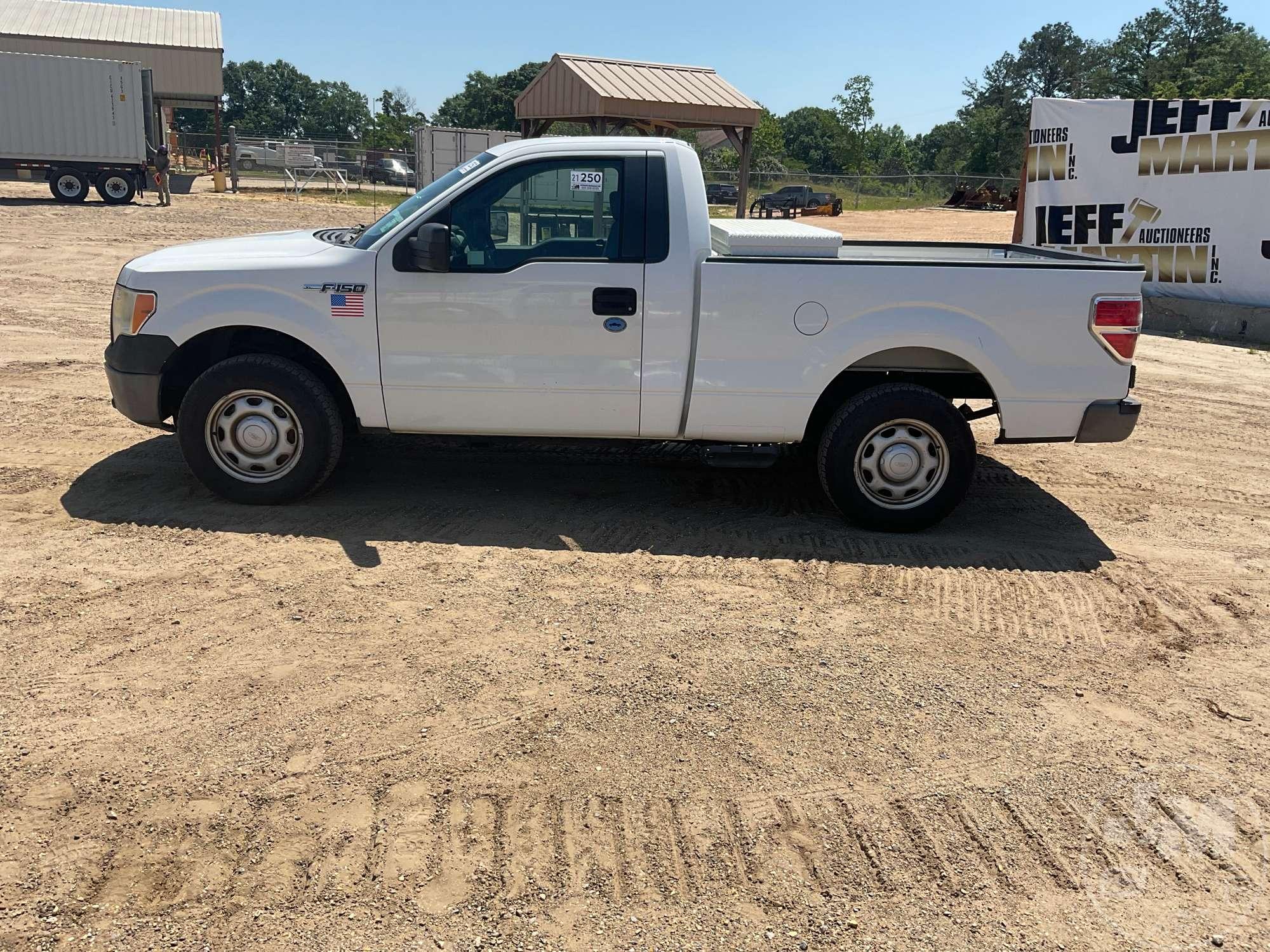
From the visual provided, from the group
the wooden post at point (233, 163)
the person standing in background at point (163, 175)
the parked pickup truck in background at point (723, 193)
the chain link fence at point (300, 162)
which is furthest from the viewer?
the chain link fence at point (300, 162)

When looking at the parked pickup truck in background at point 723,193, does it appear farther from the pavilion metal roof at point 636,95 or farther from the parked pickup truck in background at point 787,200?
the pavilion metal roof at point 636,95

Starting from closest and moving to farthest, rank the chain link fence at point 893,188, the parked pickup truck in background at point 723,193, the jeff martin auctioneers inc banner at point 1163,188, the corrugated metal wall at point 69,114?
the jeff martin auctioneers inc banner at point 1163,188
the corrugated metal wall at point 69,114
the parked pickup truck in background at point 723,193
the chain link fence at point 893,188

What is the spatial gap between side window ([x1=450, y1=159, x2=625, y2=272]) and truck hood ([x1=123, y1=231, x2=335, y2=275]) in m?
0.88

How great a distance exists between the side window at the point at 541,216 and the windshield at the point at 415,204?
0.63 feet

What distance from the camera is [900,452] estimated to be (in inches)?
235

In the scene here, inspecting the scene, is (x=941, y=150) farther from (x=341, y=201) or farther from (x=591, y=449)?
(x=591, y=449)

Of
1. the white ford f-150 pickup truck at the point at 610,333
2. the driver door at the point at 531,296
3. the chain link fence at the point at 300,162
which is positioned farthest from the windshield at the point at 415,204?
the chain link fence at the point at 300,162

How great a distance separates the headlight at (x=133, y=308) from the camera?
5.82m

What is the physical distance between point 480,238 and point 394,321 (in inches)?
25.7

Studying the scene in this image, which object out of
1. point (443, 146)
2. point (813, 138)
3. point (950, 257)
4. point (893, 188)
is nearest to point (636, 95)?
point (950, 257)

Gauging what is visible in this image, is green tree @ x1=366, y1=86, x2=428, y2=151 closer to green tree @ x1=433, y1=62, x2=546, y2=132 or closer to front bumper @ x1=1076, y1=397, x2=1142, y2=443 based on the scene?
green tree @ x1=433, y1=62, x2=546, y2=132

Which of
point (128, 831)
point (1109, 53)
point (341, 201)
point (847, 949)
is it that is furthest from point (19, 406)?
point (1109, 53)

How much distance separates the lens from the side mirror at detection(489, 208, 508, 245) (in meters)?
5.66

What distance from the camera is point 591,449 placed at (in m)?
6.17
